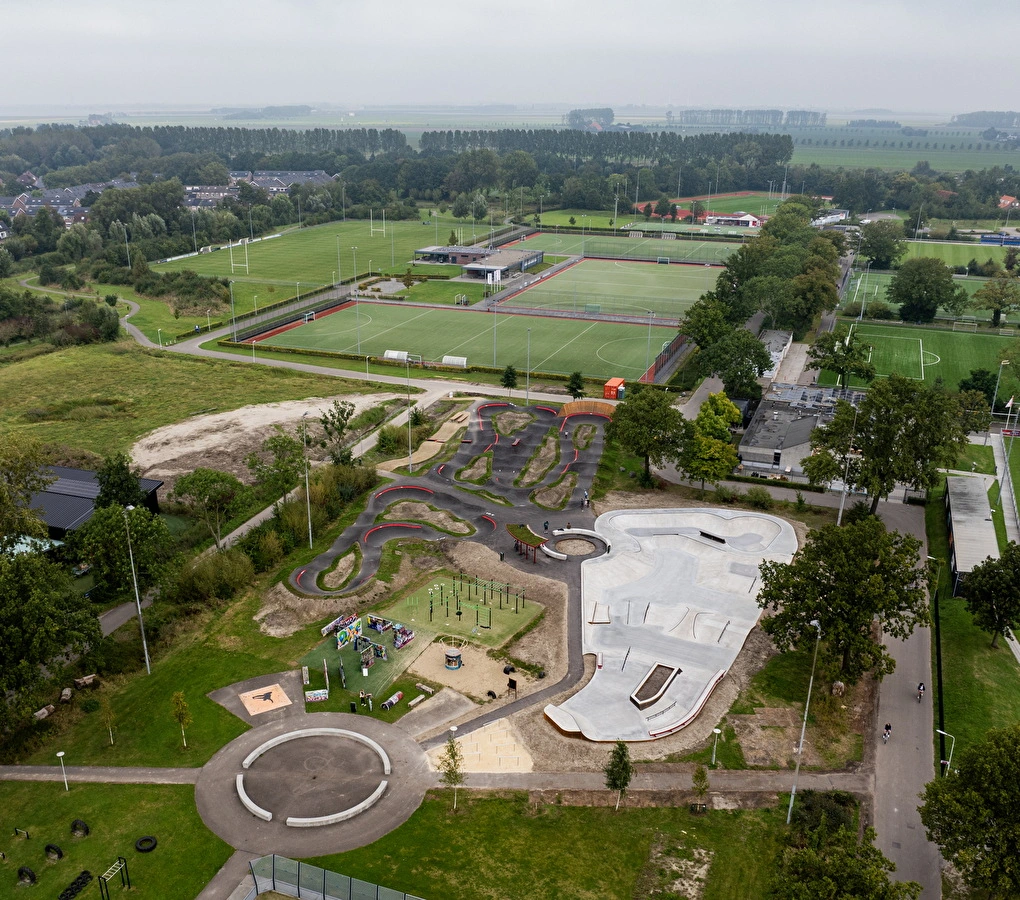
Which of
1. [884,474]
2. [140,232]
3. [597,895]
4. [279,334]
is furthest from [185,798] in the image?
[140,232]

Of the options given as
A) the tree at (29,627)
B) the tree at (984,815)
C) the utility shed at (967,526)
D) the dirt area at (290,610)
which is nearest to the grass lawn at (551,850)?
the tree at (984,815)

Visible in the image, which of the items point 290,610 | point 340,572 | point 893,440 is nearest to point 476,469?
point 340,572

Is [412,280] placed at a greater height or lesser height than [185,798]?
greater

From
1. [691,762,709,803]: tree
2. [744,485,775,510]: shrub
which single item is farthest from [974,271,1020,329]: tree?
[691,762,709,803]: tree

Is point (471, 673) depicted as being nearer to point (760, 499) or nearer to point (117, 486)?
point (117, 486)

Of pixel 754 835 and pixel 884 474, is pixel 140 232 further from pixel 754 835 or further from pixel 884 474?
pixel 754 835

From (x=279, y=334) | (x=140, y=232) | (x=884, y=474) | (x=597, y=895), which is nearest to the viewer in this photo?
(x=597, y=895)
